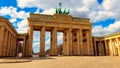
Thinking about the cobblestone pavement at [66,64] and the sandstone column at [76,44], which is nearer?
the cobblestone pavement at [66,64]

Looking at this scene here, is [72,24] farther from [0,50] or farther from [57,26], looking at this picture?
[0,50]

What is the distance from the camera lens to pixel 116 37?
2318 inches

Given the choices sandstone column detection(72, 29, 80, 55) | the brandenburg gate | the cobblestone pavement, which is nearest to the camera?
the cobblestone pavement

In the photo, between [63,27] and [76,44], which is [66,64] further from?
[76,44]

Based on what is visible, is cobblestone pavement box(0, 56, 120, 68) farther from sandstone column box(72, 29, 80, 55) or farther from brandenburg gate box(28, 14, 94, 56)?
sandstone column box(72, 29, 80, 55)

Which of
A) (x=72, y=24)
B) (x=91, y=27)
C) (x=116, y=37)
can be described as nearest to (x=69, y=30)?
(x=72, y=24)

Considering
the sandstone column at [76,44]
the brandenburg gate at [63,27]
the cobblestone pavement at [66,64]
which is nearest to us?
the cobblestone pavement at [66,64]

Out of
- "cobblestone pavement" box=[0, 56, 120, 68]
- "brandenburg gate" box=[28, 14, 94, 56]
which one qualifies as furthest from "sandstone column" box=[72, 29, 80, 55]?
"cobblestone pavement" box=[0, 56, 120, 68]

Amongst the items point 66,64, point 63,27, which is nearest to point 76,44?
point 63,27

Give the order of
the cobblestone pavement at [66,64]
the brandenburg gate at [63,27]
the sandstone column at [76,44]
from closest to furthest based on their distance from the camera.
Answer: the cobblestone pavement at [66,64], the brandenburg gate at [63,27], the sandstone column at [76,44]

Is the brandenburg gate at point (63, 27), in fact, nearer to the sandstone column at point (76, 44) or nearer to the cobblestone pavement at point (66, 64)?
the sandstone column at point (76, 44)

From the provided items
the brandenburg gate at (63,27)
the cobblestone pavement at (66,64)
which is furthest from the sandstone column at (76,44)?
the cobblestone pavement at (66,64)

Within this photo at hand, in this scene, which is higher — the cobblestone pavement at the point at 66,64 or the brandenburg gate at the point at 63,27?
the brandenburg gate at the point at 63,27

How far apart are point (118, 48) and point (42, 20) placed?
36.0 metres
